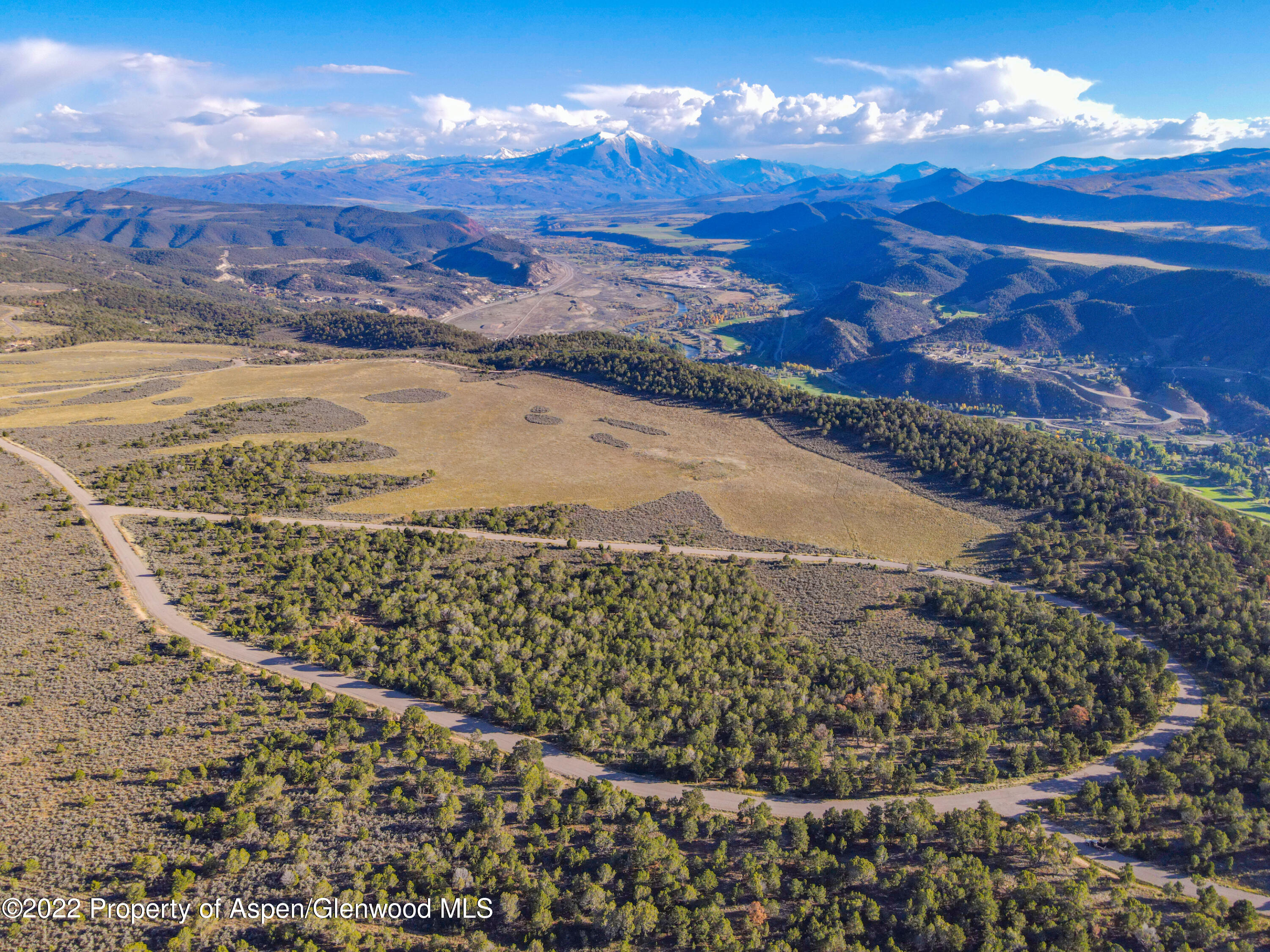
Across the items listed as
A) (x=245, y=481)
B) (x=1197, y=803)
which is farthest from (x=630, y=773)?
(x=245, y=481)

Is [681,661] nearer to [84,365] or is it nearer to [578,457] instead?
[578,457]

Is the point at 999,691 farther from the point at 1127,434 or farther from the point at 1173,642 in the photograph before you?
the point at 1127,434

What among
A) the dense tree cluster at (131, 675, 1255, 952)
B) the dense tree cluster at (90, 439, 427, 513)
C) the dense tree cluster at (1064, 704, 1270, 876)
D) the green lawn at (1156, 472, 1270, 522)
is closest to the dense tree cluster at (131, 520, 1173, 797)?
the dense tree cluster at (1064, 704, 1270, 876)

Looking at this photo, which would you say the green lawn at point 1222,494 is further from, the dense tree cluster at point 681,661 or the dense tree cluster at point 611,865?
the dense tree cluster at point 611,865

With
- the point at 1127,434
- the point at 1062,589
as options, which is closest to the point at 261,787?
the point at 1062,589

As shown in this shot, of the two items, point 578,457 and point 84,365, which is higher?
point 84,365

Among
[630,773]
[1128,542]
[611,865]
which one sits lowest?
[611,865]
